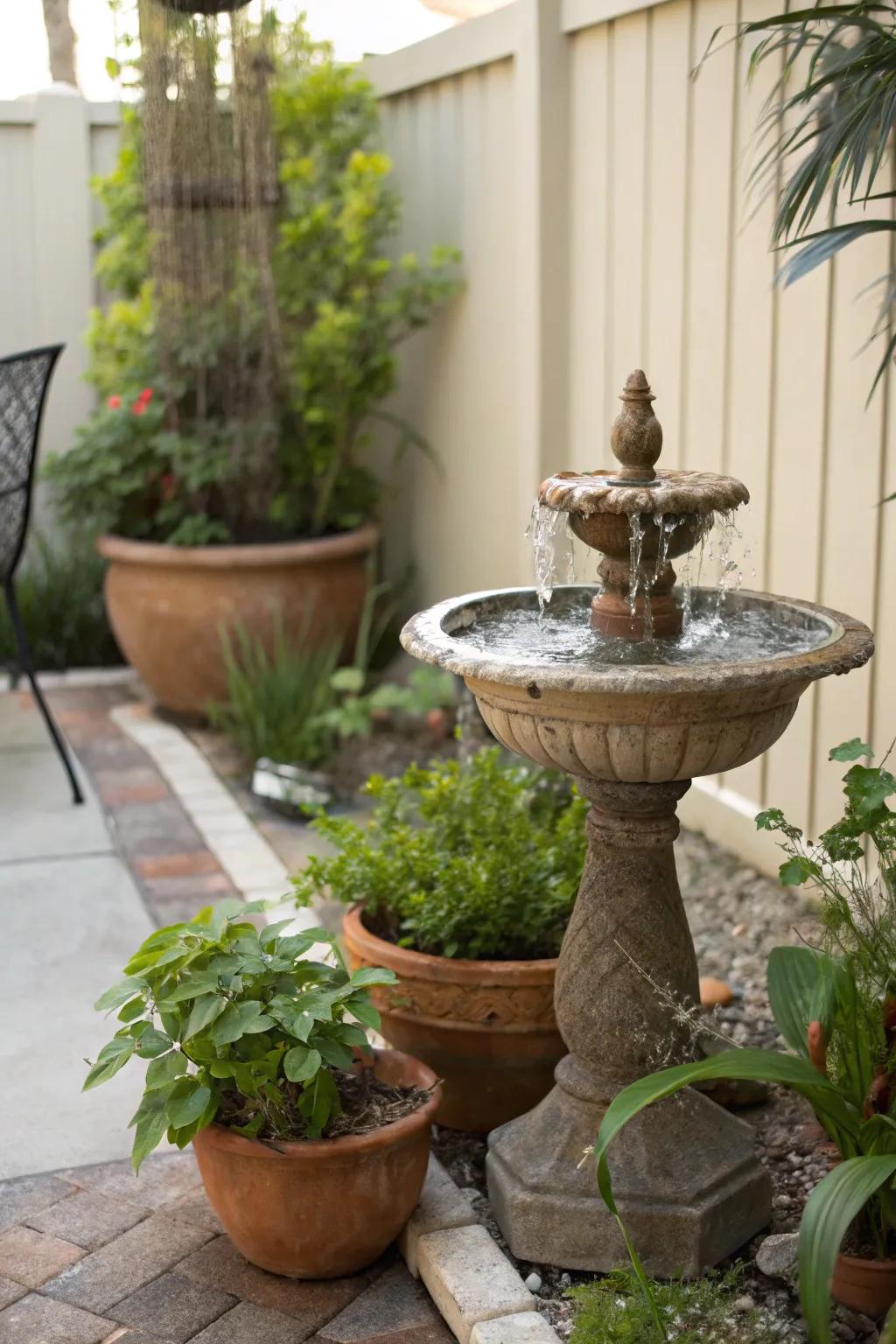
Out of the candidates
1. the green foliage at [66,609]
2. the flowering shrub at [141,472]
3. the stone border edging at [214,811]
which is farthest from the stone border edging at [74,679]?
the flowering shrub at [141,472]


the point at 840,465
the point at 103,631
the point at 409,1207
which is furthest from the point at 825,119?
the point at 103,631

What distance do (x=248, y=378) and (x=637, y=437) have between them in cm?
320

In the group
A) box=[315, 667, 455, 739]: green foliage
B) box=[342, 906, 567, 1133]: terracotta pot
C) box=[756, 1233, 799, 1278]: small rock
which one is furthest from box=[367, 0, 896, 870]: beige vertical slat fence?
box=[756, 1233, 799, 1278]: small rock

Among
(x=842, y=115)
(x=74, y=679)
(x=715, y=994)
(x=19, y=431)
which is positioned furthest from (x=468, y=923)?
(x=74, y=679)

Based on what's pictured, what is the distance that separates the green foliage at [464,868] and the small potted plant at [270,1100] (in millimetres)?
374

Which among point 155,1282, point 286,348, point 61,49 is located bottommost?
point 155,1282

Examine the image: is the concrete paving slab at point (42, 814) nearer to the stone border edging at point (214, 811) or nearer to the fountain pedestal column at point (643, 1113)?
the stone border edging at point (214, 811)

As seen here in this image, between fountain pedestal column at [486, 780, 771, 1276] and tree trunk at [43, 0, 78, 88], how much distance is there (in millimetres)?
5725

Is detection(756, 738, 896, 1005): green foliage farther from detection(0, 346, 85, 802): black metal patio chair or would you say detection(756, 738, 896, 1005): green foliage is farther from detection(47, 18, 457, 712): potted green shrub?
detection(47, 18, 457, 712): potted green shrub

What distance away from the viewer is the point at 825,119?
274 centimetres

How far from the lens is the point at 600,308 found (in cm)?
437

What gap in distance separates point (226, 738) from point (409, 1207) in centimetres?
294

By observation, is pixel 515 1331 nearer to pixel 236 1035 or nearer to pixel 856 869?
pixel 236 1035

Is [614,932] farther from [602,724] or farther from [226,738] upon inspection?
[226,738]
